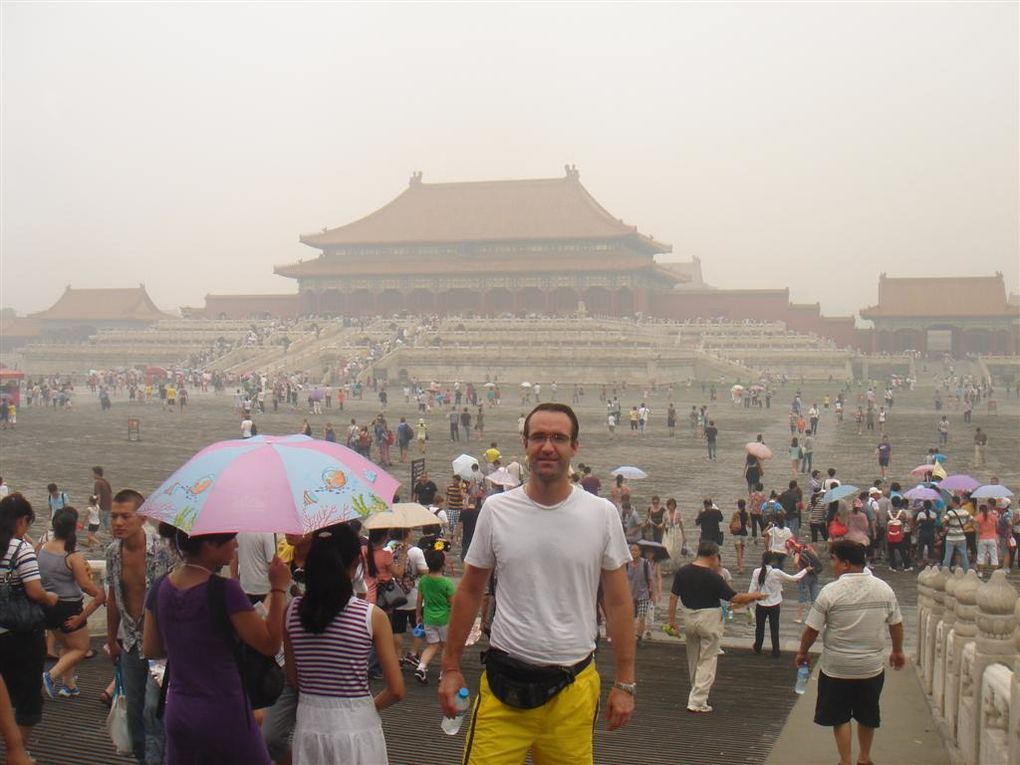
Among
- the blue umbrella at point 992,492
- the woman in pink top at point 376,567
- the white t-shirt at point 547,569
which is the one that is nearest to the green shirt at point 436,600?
the woman in pink top at point 376,567

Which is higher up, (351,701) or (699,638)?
(351,701)

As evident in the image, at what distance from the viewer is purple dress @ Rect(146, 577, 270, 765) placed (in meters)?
3.62

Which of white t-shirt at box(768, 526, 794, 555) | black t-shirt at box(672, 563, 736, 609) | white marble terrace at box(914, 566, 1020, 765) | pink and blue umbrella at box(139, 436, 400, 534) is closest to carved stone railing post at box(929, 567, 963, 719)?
white marble terrace at box(914, 566, 1020, 765)

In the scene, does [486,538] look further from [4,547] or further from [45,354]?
[45,354]

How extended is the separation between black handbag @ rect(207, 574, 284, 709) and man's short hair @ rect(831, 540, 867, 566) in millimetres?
2890

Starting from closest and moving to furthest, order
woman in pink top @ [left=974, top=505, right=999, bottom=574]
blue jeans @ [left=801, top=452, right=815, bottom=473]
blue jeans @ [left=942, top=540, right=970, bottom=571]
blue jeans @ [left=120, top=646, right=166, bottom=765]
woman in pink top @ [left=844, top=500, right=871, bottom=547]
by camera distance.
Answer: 1. blue jeans @ [left=120, top=646, right=166, bottom=765]
2. woman in pink top @ [left=844, top=500, right=871, bottom=547]
3. blue jeans @ [left=942, top=540, right=970, bottom=571]
4. woman in pink top @ [left=974, top=505, right=999, bottom=574]
5. blue jeans @ [left=801, top=452, right=815, bottom=473]

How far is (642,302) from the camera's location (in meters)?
59.6

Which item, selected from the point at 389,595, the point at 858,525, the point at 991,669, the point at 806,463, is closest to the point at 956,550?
the point at 858,525

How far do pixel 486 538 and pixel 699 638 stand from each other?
352cm

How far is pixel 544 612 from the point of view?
3.53 meters

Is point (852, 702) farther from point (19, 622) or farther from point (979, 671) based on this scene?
point (19, 622)

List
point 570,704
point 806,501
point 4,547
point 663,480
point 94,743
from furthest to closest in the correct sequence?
point 663,480 < point 806,501 < point 94,743 < point 4,547 < point 570,704

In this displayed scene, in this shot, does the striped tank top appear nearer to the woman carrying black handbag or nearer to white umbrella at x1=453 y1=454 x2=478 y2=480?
the woman carrying black handbag

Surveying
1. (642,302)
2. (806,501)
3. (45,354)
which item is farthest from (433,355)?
(806,501)
